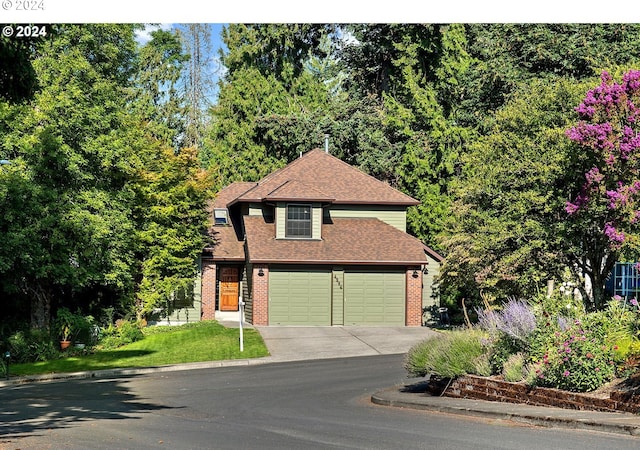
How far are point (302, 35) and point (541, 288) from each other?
39618mm

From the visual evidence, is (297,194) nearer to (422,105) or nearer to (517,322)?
(422,105)

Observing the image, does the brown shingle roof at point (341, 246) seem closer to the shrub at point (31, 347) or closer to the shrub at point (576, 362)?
the shrub at point (31, 347)

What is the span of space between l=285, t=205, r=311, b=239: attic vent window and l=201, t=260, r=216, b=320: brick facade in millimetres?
3955

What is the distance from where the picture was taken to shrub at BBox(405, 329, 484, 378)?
1733 cm

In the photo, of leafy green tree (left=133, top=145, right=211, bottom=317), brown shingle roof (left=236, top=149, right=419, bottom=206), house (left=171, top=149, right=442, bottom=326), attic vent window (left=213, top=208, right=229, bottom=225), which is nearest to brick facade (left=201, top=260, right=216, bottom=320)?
house (left=171, top=149, right=442, bottom=326)

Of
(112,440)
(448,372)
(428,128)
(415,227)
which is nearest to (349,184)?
(415,227)

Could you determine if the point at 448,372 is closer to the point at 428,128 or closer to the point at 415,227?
the point at 415,227

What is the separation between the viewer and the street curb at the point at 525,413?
39.4ft

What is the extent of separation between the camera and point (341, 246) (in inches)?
1535

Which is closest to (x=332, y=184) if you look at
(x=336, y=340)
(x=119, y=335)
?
(x=336, y=340)

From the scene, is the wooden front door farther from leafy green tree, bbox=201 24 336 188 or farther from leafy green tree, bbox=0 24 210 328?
leafy green tree, bbox=201 24 336 188

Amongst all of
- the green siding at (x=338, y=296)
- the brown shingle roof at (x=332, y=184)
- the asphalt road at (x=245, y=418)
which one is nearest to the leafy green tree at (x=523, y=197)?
the green siding at (x=338, y=296)

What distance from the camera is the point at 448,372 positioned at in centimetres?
1738

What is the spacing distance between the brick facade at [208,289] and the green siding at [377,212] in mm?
6606
